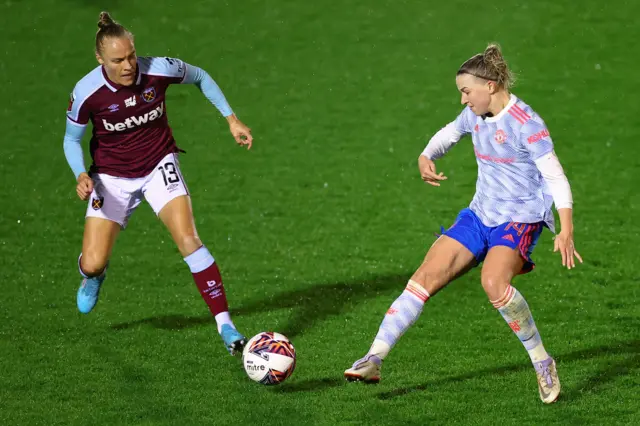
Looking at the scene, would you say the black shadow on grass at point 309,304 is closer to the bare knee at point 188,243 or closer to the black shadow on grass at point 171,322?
the black shadow on grass at point 171,322

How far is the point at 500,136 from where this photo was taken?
20.7 feet

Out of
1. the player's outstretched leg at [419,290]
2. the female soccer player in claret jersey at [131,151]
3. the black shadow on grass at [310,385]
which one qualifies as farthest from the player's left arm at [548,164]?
the female soccer player in claret jersey at [131,151]

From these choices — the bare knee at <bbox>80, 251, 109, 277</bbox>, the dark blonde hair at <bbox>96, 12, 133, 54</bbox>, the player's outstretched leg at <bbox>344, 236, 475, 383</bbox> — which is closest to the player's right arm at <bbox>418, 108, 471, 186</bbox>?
the player's outstretched leg at <bbox>344, 236, 475, 383</bbox>

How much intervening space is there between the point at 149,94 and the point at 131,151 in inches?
15.5

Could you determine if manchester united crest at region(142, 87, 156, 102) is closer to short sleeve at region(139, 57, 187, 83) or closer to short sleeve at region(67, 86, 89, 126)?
short sleeve at region(139, 57, 187, 83)

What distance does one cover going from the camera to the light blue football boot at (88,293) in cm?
798

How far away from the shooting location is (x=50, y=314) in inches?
324

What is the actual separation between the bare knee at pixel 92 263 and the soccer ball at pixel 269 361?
149 cm

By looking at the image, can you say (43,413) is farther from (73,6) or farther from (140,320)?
(73,6)

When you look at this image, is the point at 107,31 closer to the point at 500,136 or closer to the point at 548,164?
the point at 500,136

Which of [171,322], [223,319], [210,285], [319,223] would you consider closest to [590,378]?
[223,319]

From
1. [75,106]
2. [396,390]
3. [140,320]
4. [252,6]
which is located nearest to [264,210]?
[140,320]

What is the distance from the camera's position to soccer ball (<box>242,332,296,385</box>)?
6.58 m

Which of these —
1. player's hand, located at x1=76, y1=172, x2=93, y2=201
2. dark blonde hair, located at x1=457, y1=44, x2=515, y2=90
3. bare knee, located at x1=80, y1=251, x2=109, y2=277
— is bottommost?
bare knee, located at x1=80, y1=251, x2=109, y2=277
